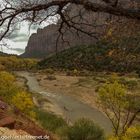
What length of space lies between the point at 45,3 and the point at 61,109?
147ft

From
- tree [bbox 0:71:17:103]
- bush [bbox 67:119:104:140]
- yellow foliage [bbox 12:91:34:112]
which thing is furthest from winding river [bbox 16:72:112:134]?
bush [bbox 67:119:104:140]

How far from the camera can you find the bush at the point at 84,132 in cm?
2658

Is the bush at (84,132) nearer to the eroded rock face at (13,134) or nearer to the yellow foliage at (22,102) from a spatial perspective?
the yellow foliage at (22,102)

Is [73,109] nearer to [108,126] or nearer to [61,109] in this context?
[61,109]

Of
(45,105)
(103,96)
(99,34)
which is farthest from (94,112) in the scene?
(99,34)

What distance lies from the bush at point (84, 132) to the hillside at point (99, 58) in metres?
4.56

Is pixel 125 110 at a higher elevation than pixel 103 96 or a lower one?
lower

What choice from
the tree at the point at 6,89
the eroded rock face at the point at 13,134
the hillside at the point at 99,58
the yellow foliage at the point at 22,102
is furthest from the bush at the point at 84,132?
the eroded rock face at the point at 13,134

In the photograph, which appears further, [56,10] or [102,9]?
[56,10]

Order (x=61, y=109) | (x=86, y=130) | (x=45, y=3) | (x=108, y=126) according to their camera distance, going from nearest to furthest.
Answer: (x=45, y=3)
(x=86, y=130)
(x=108, y=126)
(x=61, y=109)

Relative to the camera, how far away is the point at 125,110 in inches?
1914

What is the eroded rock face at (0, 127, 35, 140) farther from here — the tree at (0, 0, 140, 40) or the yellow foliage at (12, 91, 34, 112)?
the yellow foliage at (12, 91, 34, 112)

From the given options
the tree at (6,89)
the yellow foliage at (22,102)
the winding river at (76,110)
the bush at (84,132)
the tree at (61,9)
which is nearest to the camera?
the tree at (61,9)

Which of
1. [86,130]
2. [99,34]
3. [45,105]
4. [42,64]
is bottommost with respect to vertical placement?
[42,64]
